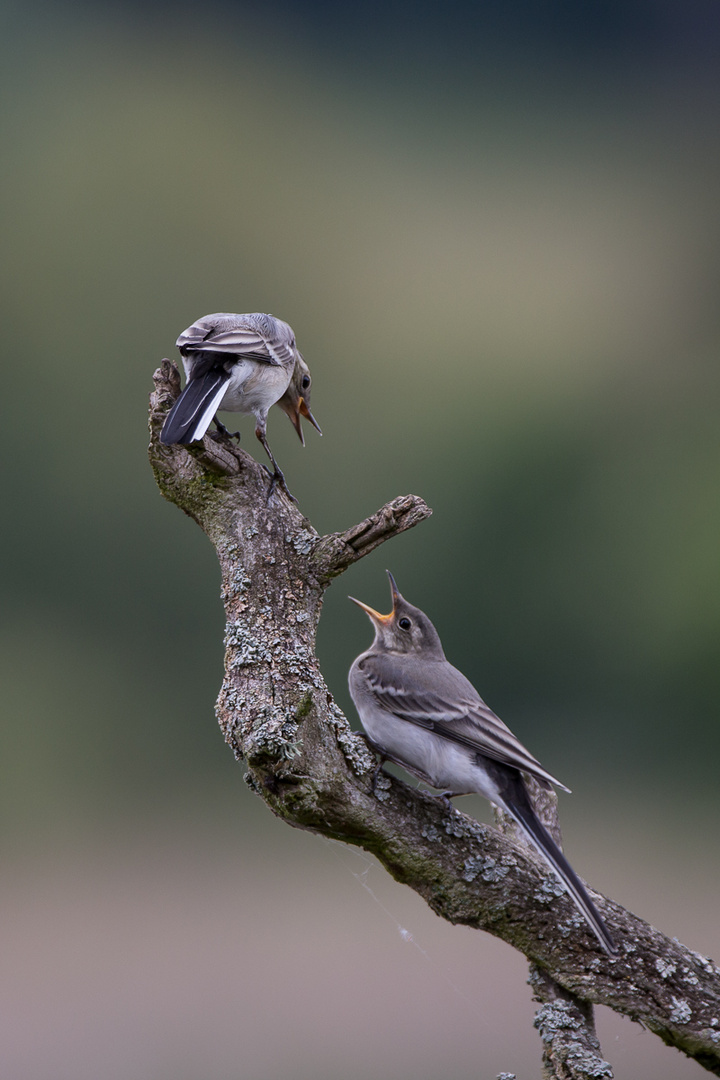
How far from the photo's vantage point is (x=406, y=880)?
2.88 m

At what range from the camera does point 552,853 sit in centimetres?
277

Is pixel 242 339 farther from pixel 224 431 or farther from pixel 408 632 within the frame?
pixel 408 632

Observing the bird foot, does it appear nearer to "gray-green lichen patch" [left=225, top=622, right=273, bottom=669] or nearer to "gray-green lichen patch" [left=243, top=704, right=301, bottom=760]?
"gray-green lichen patch" [left=225, top=622, right=273, bottom=669]

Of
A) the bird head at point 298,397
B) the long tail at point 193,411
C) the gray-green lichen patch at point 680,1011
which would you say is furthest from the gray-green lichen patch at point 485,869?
the bird head at point 298,397

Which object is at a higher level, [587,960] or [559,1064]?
[587,960]

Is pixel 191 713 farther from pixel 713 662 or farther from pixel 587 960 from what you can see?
pixel 587 960

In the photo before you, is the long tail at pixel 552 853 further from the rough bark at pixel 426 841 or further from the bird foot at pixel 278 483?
the bird foot at pixel 278 483

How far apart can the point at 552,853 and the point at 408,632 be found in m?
1.11

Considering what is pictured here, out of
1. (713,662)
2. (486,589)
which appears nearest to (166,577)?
(486,589)

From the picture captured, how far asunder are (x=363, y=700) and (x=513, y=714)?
905 cm

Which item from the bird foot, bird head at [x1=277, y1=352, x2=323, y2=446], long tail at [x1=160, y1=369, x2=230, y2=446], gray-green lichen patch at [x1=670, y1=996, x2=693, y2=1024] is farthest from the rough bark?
bird head at [x1=277, y1=352, x2=323, y2=446]

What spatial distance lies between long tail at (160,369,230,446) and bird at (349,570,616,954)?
3.32 feet

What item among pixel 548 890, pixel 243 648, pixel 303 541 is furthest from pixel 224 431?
pixel 548 890

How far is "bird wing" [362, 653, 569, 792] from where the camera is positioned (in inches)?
118
